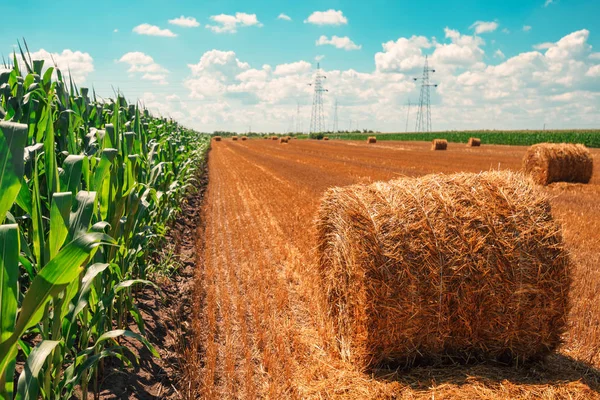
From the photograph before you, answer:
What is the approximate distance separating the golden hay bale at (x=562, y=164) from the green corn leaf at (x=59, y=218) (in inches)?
665

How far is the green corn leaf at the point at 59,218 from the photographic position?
2.24 m

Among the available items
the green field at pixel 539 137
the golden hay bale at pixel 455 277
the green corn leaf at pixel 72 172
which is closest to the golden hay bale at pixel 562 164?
the golden hay bale at pixel 455 277

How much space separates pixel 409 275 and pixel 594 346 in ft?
7.68

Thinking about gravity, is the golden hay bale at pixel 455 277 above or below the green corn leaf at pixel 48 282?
below

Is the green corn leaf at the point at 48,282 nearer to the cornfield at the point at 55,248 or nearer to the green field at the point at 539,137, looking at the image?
the cornfield at the point at 55,248

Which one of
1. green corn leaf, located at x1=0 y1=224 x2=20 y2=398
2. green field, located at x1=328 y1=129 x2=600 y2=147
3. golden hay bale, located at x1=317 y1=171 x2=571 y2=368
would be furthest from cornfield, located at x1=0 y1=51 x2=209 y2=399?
green field, located at x1=328 y1=129 x2=600 y2=147

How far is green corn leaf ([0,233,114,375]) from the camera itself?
77.2 inches

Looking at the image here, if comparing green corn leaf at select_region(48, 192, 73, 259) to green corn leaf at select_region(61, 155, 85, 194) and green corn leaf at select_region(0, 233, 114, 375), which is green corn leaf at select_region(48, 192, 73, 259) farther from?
green corn leaf at select_region(61, 155, 85, 194)

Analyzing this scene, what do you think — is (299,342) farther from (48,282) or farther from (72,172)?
(48,282)

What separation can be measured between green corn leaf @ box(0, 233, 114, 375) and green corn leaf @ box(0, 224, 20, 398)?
47 mm

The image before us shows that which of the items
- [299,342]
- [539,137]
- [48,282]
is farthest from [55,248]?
[539,137]

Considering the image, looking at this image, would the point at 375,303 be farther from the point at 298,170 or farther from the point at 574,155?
the point at 298,170

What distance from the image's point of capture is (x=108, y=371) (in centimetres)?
403

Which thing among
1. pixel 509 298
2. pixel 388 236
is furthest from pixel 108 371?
pixel 509 298
